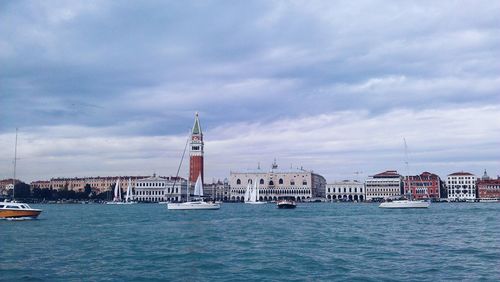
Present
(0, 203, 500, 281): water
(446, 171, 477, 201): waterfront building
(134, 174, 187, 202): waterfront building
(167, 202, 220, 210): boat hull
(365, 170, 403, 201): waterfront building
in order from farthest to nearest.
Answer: (134, 174, 187, 202): waterfront building < (365, 170, 403, 201): waterfront building < (446, 171, 477, 201): waterfront building < (167, 202, 220, 210): boat hull < (0, 203, 500, 281): water

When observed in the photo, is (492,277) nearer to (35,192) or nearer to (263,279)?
(263,279)

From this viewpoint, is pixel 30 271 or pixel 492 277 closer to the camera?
pixel 492 277

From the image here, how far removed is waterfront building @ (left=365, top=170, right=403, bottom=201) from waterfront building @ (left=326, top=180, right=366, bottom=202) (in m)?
1.81

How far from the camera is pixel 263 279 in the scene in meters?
16.2

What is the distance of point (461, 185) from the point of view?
139 m

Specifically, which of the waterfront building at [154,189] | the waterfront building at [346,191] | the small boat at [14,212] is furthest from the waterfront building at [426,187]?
the small boat at [14,212]

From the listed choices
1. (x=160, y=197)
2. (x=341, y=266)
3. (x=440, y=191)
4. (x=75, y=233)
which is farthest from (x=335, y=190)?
(x=341, y=266)

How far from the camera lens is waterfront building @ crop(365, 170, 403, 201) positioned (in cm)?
14238

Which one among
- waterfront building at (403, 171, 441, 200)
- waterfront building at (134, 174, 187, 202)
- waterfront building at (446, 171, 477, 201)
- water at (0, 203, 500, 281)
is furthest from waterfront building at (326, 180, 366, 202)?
water at (0, 203, 500, 281)

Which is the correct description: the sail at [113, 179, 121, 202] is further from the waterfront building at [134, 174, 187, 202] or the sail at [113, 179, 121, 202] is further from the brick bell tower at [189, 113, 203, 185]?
the brick bell tower at [189, 113, 203, 185]

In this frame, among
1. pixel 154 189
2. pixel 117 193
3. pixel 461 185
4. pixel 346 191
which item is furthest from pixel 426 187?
pixel 117 193

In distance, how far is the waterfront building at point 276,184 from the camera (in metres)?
146

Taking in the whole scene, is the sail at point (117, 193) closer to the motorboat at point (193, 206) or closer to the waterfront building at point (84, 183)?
the waterfront building at point (84, 183)

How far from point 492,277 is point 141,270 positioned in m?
10.3
